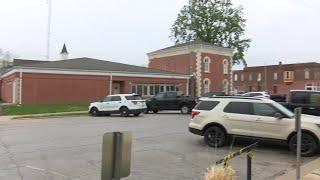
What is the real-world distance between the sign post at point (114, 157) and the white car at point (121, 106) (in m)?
29.5

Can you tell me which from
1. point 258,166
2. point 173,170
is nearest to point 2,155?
point 173,170

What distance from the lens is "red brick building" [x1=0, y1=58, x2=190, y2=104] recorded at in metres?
47.0

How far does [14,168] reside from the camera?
11797mm

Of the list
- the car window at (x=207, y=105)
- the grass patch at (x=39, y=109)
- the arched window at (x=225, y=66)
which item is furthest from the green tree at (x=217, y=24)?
the car window at (x=207, y=105)

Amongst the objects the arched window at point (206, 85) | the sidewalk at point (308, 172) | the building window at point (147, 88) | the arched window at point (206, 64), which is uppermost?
the arched window at point (206, 64)

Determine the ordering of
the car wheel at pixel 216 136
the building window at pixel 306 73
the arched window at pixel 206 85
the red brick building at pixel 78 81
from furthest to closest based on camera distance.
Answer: the building window at pixel 306 73 < the arched window at pixel 206 85 < the red brick building at pixel 78 81 < the car wheel at pixel 216 136

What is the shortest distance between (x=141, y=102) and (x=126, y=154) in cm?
2994

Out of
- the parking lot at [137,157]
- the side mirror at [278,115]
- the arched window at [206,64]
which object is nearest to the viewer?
the parking lot at [137,157]

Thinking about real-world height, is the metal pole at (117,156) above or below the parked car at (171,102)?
below

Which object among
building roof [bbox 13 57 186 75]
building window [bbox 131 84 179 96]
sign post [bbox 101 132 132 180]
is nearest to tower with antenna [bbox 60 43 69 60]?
building roof [bbox 13 57 186 75]

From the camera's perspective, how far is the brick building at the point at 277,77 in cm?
10538

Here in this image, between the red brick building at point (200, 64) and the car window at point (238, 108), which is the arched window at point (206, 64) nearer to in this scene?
the red brick building at point (200, 64)

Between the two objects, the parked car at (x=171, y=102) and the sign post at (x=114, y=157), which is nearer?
the sign post at (x=114, y=157)

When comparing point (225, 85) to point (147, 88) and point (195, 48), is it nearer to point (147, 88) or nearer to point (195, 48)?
point (195, 48)
